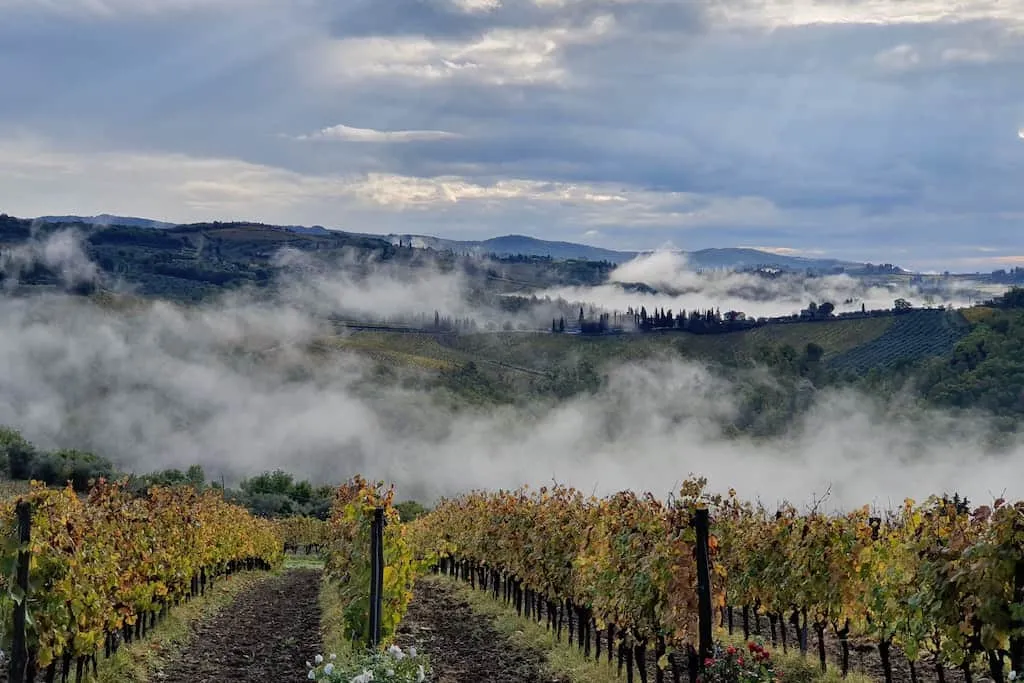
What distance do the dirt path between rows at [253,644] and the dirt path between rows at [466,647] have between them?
8.73 feet

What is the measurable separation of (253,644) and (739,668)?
16.7 m

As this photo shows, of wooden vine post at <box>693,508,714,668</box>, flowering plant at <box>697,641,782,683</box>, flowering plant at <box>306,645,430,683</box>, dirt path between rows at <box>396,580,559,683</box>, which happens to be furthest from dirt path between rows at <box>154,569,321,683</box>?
flowering plant at <box>697,641,782,683</box>

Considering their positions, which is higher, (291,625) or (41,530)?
(41,530)

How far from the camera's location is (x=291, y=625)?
2977 centimetres

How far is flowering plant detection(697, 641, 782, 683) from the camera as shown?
1145cm

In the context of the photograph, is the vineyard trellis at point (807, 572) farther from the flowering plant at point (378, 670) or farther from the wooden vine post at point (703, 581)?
the flowering plant at point (378, 670)

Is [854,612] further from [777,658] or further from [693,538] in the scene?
[693,538]

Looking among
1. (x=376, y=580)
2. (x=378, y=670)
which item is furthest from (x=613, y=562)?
(x=378, y=670)

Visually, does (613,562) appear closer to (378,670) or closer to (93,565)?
(378,670)

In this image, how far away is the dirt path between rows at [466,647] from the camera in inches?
750

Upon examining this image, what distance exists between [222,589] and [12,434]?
257 ft

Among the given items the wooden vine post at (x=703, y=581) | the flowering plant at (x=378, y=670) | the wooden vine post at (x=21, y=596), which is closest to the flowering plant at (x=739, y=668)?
the wooden vine post at (x=703, y=581)

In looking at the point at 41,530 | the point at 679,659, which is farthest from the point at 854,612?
the point at 41,530

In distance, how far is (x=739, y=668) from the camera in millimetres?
11633
